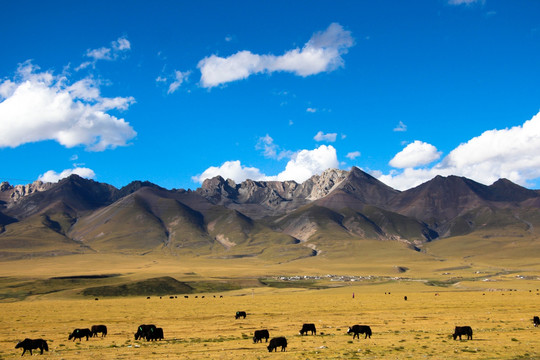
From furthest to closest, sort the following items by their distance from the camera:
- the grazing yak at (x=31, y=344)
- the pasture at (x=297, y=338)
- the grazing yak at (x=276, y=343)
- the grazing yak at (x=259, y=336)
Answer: the grazing yak at (x=259, y=336) < the grazing yak at (x=31, y=344) < the grazing yak at (x=276, y=343) < the pasture at (x=297, y=338)

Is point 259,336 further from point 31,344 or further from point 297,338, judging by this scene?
point 31,344

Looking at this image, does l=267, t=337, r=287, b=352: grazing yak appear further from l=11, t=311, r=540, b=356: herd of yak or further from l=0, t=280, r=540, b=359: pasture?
l=0, t=280, r=540, b=359: pasture

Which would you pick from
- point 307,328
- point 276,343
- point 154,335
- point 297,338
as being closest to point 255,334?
point 297,338

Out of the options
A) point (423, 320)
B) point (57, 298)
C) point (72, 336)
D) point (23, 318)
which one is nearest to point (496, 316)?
point (423, 320)

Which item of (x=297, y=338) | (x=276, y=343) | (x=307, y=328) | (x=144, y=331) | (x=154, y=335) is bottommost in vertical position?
(x=297, y=338)

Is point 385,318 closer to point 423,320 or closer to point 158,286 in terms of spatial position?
point 423,320

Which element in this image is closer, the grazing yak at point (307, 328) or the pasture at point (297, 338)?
the pasture at point (297, 338)

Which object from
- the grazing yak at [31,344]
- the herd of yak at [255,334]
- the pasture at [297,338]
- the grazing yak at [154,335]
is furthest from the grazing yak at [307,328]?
the grazing yak at [31,344]

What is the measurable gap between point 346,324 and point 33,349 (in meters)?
31.5

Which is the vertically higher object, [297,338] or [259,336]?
[259,336]

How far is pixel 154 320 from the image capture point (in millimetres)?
63500

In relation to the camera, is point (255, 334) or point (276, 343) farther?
point (255, 334)

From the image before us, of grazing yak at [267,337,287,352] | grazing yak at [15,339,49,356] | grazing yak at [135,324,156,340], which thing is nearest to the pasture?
grazing yak at [267,337,287,352]

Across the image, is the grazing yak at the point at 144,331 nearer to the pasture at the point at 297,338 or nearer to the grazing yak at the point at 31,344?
the pasture at the point at 297,338
